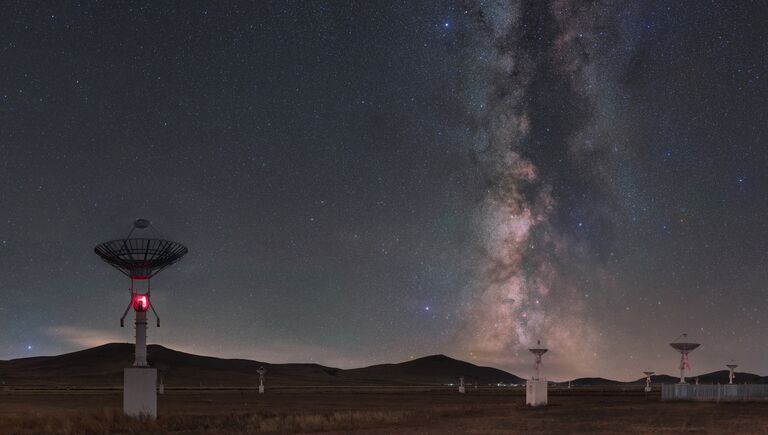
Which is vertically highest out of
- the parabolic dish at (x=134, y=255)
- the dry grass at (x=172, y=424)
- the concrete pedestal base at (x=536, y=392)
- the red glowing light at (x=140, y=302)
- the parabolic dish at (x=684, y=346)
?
the parabolic dish at (x=134, y=255)

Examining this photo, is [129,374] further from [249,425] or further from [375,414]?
[375,414]

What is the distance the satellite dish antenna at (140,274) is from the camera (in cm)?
3431

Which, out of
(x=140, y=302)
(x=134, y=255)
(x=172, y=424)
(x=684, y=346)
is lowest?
(x=172, y=424)

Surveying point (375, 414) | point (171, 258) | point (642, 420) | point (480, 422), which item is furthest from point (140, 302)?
point (642, 420)

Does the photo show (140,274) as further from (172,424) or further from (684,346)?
(684,346)

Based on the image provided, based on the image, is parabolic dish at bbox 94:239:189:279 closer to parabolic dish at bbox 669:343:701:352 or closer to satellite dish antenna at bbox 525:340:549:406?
satellite dish antenna at bbox 525:340:549:406

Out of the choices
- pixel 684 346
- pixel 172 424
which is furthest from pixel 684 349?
pixel 172 424

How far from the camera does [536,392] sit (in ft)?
169

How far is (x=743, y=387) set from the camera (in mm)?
64875

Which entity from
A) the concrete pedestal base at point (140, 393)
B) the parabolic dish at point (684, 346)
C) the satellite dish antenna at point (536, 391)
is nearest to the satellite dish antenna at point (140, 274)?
the concrete pedestal base at point (140, 393)

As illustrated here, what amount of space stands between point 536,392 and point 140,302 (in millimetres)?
28020

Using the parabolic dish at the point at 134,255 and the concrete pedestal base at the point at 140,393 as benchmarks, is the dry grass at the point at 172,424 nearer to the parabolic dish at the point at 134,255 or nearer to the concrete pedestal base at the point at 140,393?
the concrete pedestal base at the point at 140,393

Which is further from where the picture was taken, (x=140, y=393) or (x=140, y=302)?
(x=140, y=302)

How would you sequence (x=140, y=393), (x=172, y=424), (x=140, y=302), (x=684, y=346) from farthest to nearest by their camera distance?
1. (x=684, y=346)
2. (x=140, y=302)
3. (x=140, y=393)
4. (x=172, y=424)
